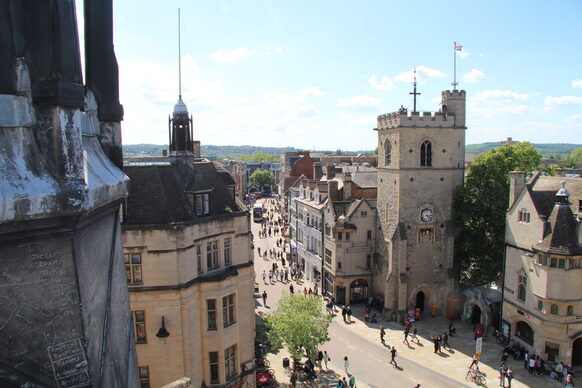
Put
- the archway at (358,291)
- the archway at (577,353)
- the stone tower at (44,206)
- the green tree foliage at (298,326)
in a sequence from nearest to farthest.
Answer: the stone tower at (44,206) → the green tree foliage at (298,326) → the archway at (577,353) → the archway at (358,291)

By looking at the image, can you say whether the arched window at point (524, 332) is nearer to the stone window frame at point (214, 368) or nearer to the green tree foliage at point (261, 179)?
the stone window frame at point (214, 368)

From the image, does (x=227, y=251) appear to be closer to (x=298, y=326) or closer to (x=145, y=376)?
(x=145, y=376)

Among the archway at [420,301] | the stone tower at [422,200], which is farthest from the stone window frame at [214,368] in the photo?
the archway at [420,301]

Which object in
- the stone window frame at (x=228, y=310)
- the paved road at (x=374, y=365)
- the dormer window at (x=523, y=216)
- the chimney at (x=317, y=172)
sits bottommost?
the paved road at (x=374, y=365)

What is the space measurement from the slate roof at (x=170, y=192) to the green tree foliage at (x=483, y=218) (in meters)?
24.6

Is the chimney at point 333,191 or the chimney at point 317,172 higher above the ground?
the chimney at point 317,172

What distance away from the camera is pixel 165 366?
66.8ft

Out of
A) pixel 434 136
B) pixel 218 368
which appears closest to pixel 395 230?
pixel 434 136

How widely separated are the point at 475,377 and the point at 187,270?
21.0 metres

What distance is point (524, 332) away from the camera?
1359 inches

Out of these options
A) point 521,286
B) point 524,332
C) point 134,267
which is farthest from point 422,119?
point 134,267

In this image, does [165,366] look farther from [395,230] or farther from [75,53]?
[395,230]

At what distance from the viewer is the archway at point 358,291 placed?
45844 millimetres

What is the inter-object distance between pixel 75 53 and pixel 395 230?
39201 millimetres
